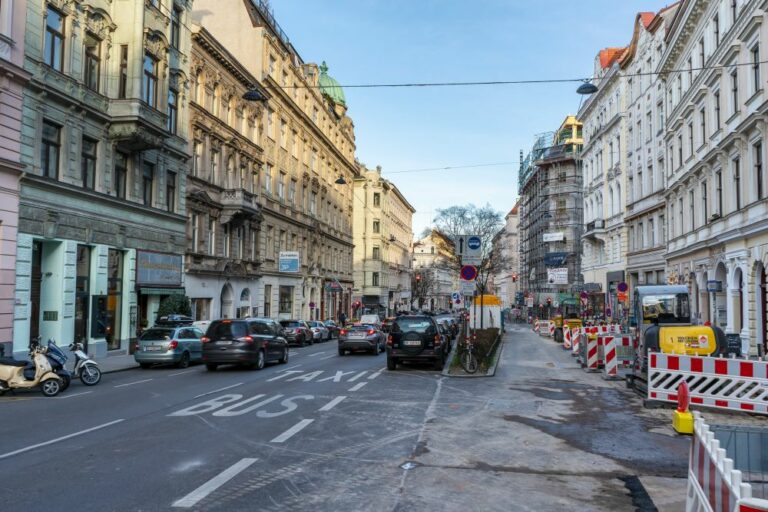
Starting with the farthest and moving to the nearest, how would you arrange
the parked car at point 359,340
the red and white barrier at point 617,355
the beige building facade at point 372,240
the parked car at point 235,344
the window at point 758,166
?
the beige building facade at point 372,240 → the parked car at point 359,340 → the window at point 758,166 → the parked car at point 235,344 → the red and white barrier at point 617,355

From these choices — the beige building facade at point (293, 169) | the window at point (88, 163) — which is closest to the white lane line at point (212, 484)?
the window at point (88, 163)

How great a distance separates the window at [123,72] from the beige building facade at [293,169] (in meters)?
12.0

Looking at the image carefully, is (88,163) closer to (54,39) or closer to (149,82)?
(54,39)

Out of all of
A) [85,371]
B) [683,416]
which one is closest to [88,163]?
[85,371]

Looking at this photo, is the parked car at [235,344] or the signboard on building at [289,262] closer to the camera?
the parked car at [235,344]

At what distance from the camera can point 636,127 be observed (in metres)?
44.4

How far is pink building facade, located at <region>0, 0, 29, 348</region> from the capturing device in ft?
64.8

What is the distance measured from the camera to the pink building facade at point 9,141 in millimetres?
19766

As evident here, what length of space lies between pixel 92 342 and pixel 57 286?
2819mm

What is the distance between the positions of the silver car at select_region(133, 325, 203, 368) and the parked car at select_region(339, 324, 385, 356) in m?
6.76

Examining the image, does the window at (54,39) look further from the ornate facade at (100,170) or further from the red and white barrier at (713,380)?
the red and white barrier at (713,380)

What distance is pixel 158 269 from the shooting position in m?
29.1

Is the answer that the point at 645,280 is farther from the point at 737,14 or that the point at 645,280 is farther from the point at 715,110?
the point at 737,14

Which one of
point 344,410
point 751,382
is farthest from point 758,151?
point 344,410
